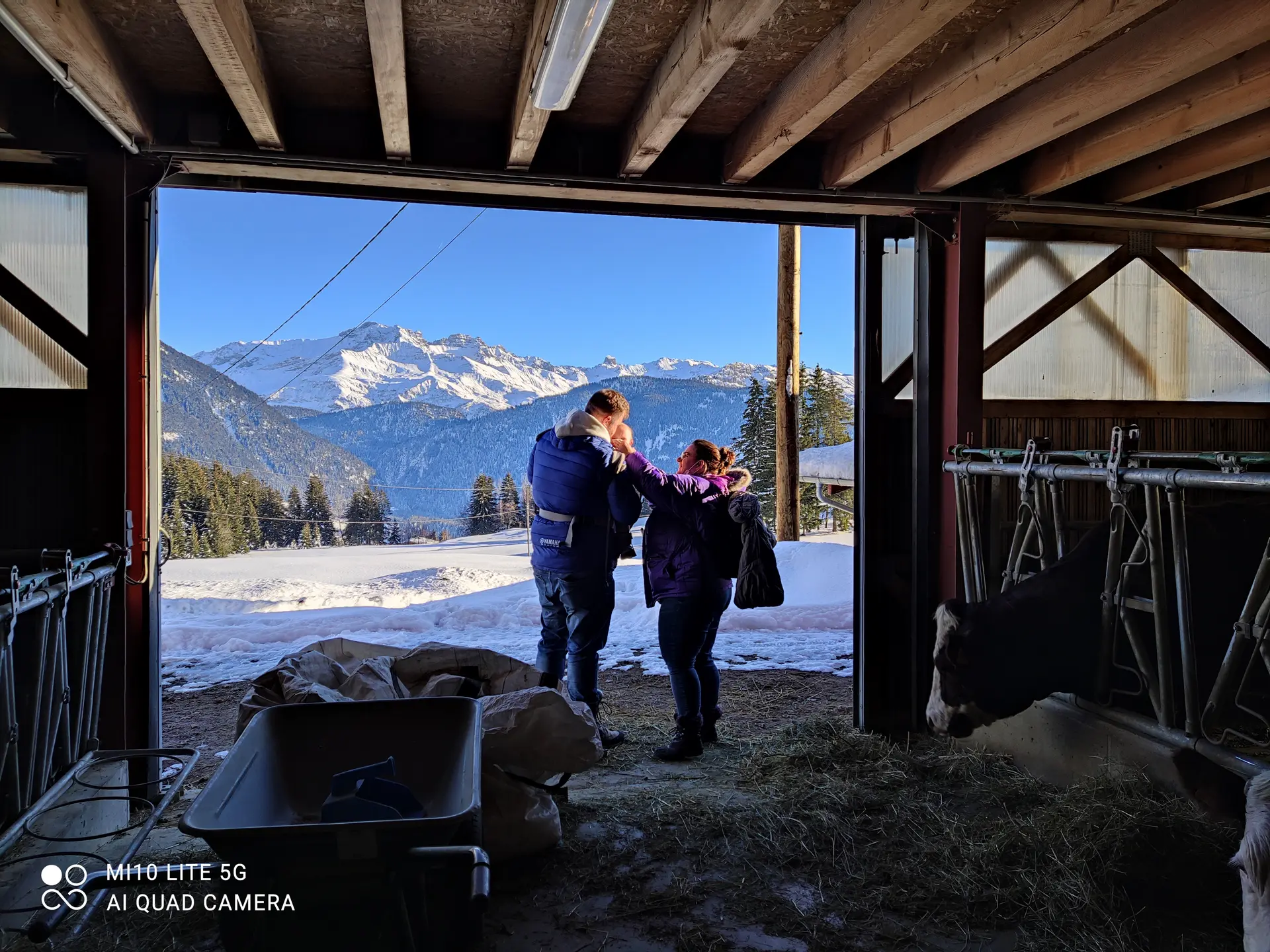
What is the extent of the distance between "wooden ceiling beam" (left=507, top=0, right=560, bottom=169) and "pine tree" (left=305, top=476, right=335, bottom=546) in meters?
21.2

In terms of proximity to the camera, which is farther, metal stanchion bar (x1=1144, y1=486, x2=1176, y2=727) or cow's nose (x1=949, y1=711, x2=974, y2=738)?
cow's nose (x1=949, y1=711, x2=974, y2=738)

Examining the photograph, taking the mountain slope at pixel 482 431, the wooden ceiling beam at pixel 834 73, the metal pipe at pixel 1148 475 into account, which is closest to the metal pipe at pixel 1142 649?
the metal pipe at pixel 1148 475

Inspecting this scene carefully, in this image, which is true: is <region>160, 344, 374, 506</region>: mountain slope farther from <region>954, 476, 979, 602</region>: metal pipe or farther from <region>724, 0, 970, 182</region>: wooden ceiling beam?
<region>724, 0, 970, 182</region>: wooden ceiling beam

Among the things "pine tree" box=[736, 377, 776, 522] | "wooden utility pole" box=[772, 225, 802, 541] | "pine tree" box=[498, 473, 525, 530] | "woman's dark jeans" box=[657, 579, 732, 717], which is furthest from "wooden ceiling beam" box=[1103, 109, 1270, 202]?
"pine tree" box=[498, 473, 525, 530]

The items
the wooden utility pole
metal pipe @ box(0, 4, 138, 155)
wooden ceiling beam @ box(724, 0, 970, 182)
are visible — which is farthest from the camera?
the wooden utility pole

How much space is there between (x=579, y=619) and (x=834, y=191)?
240 centimetres

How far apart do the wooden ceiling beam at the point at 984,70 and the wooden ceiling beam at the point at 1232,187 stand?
185cm

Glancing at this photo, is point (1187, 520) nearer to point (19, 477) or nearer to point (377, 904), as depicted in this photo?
point (377, 904)

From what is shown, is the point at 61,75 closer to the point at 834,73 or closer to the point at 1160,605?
the point at 834,73

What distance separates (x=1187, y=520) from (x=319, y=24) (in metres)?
3.74

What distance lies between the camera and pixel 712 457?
438 centimetres

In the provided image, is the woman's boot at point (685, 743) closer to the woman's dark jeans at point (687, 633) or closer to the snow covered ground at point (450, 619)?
the woman's dark jeans at point (687, 633)

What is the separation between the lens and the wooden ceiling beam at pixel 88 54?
7.75ft

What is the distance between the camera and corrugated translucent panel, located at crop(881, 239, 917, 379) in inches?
173
